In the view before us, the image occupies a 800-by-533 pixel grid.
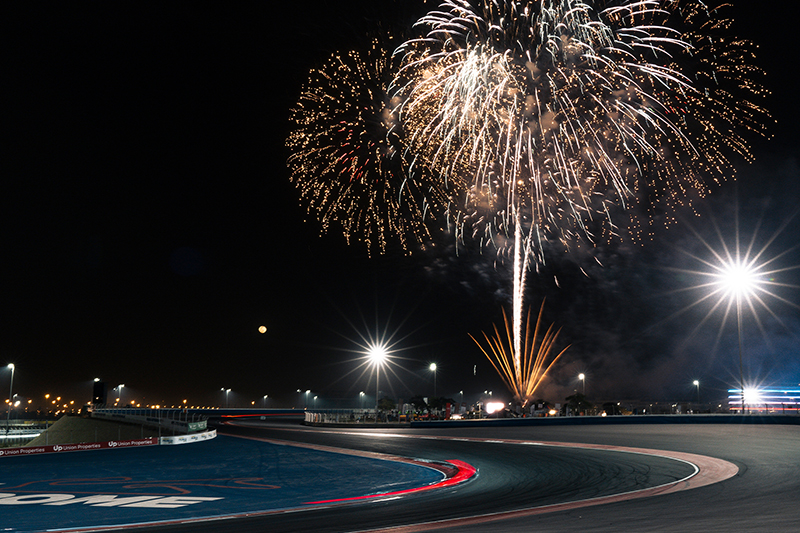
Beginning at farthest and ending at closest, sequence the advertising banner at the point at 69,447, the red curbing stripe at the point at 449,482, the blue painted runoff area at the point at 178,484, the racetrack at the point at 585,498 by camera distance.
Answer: the advertising banner at the point at 69,447, the red curbing stripe at the point at 449,482, the blue painted runoff area at the point at 178,484, the racetrack at the point at 585,498

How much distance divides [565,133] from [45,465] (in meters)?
28.1

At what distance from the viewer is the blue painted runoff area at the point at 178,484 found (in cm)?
1204

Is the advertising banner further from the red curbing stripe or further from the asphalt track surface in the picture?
the red curbing stripe

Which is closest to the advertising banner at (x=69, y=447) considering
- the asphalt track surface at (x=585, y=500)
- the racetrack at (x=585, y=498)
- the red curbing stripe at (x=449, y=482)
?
the racetrack at (x=585, y=498)

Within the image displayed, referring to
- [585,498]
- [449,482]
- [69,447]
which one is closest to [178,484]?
[449,482]

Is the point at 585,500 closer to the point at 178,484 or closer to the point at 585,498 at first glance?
the point at 585,498

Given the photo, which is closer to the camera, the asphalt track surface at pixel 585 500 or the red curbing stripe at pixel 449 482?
the asphalt track surface at pixel 585 500

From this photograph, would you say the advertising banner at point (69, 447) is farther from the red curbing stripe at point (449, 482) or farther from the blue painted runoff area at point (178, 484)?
the red curbing stripe at point (449, 482)

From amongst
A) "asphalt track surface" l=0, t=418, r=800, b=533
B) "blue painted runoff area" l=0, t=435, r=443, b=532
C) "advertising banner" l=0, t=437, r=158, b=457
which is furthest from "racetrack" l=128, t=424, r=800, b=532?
"advertising banner" l=0, t=437, r=158, b=457

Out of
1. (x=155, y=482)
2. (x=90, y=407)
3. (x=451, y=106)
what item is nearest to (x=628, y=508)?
(x=155, y=482)

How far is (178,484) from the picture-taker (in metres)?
16.3

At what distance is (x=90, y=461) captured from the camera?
2400 centimetres

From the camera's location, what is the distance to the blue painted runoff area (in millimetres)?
12039

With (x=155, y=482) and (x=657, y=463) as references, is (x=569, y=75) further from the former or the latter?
(x=155, y=482)
